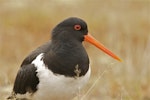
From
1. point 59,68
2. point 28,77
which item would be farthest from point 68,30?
point 28,77

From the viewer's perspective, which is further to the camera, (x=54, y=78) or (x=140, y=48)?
(x=140, y=48)

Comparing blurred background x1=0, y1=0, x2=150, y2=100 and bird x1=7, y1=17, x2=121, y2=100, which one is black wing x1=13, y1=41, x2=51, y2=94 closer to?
bird x1=7, y1=17, x2=121, y2=100

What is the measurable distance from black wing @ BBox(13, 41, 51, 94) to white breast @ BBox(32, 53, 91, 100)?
88 millimetres

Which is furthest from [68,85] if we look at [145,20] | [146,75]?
[145,20]

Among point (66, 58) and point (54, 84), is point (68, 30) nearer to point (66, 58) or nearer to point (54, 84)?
point (66, 58)

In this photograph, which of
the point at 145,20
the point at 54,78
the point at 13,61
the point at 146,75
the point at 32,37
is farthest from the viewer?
the point at 145,20

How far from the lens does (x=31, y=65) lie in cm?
775

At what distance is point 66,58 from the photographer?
25.0 feet

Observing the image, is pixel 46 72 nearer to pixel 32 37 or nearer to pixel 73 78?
pixel 73 78

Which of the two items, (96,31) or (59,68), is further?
(96,31)

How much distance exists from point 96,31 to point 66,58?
6175 mm

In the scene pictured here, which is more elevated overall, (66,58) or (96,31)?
(66,58)

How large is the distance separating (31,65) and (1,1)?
24.5ft

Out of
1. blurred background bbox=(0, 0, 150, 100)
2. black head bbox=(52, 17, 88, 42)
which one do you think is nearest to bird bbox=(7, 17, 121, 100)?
black head bbox=(52, 17, 88, 42)
